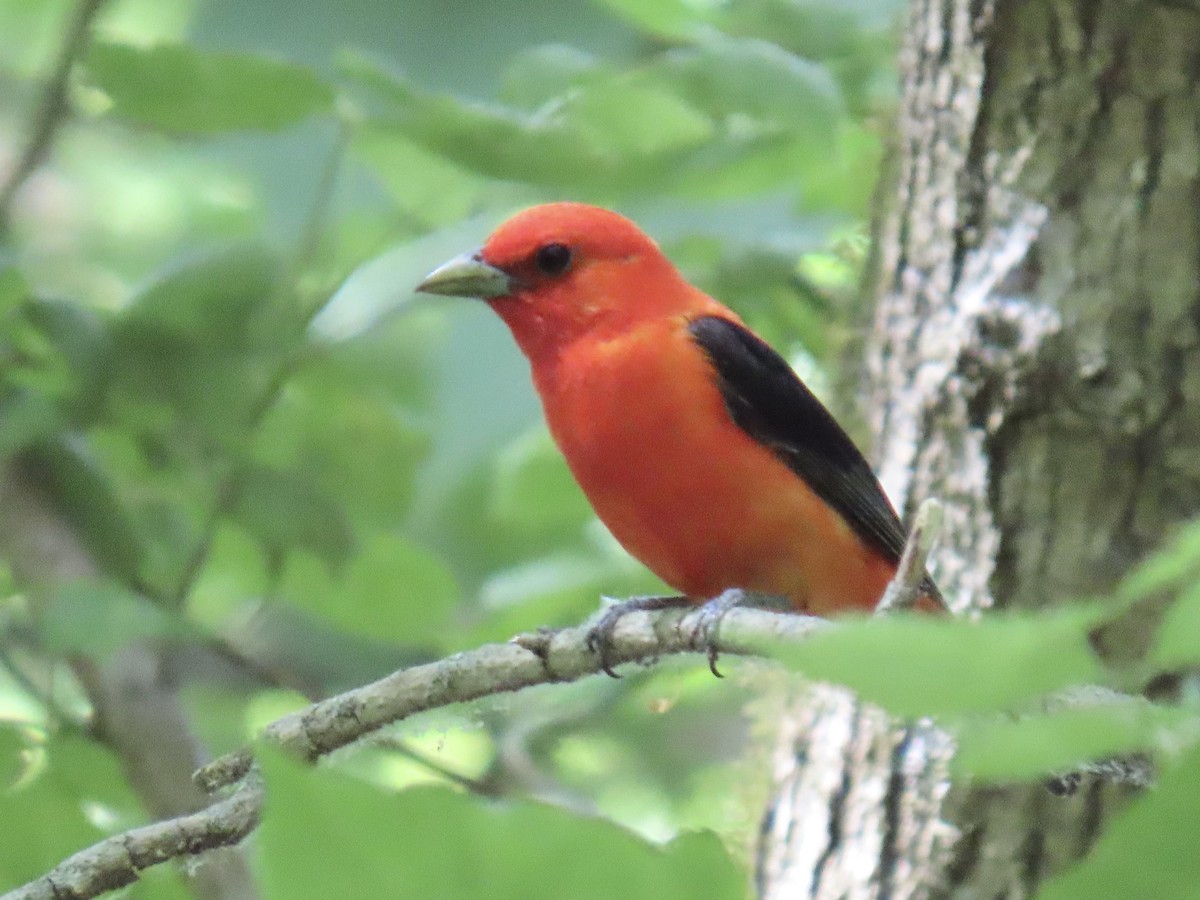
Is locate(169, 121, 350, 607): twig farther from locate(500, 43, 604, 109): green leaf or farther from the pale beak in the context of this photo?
locate(500, 43, 604, 109): green leaf

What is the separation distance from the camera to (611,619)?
245 cm

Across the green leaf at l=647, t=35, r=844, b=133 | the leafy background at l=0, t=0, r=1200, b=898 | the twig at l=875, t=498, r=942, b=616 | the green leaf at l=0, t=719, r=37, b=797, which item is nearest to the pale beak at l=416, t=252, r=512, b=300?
the leafy background at l=0, t=0, r=1200, b=898

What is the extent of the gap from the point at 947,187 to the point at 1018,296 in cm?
31

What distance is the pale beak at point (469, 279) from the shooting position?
3.07m

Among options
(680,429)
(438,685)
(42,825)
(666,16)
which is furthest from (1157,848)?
(666,16)

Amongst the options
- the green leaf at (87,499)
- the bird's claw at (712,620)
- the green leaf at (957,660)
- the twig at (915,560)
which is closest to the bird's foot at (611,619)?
the bird's claw at (712,620)

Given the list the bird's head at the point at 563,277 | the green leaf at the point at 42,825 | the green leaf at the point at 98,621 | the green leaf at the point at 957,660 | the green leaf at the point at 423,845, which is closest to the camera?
the green leaf at the point at 957,660

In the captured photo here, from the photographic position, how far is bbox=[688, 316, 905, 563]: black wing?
2.89 m

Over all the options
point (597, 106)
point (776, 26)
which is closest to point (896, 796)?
point (597, 106)

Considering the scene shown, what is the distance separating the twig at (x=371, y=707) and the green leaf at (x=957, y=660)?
3.00 feet

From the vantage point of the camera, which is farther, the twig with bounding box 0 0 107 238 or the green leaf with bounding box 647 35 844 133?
the twig with bounding box 0 0 107 238

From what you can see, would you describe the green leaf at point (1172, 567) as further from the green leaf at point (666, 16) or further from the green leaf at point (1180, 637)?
the green leaf at point (666, 16)

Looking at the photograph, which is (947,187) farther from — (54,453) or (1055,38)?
(54,453)

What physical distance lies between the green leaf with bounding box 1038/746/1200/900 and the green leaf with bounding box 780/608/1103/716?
65 millimetres
